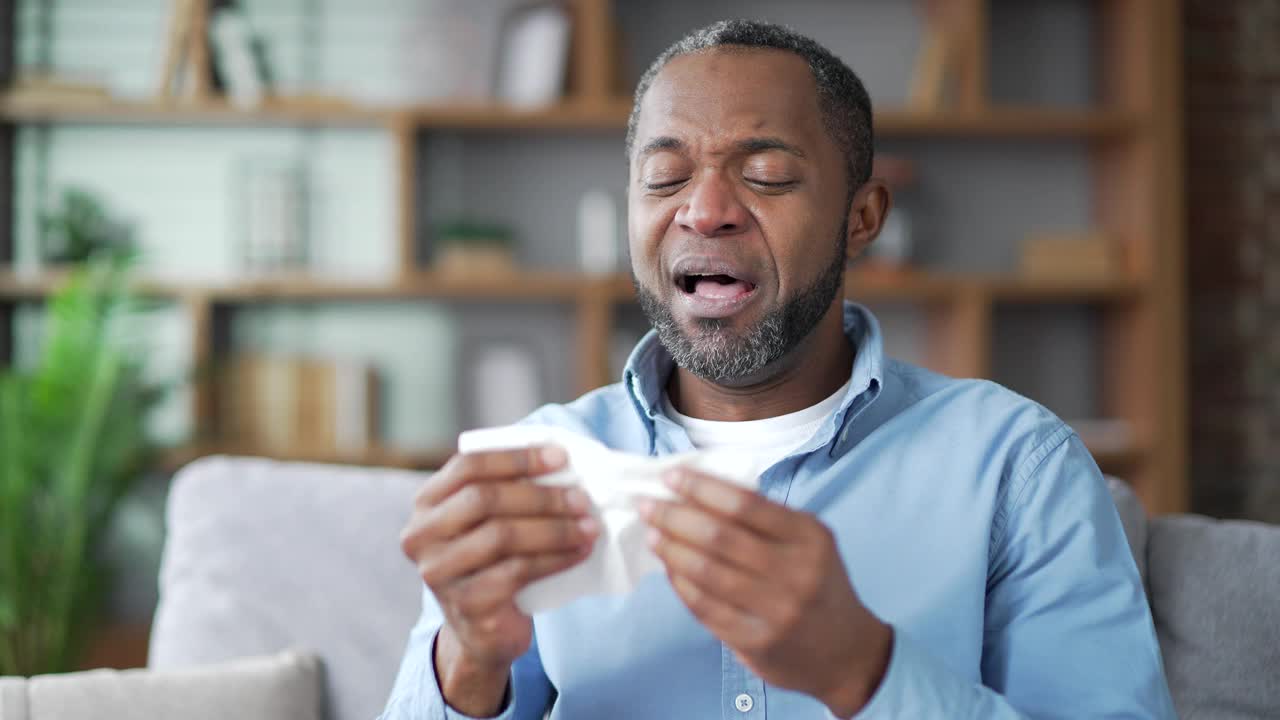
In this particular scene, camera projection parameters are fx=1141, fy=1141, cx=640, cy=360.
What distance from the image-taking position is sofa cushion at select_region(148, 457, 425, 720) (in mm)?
1453

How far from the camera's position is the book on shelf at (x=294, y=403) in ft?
10.3

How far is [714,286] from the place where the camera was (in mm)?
1261

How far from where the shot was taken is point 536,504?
33.6 inches

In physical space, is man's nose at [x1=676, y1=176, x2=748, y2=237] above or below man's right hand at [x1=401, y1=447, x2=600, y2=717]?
above

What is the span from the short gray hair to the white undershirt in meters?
0.27

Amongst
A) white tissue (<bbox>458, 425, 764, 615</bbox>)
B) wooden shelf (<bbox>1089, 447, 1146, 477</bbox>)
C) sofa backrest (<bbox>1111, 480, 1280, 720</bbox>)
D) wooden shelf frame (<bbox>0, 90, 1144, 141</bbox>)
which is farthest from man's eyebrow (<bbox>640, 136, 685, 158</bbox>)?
wooden shelf (<bbox>1089, 447, 1146, 477</bbox>)

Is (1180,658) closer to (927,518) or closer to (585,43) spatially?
(927,518)

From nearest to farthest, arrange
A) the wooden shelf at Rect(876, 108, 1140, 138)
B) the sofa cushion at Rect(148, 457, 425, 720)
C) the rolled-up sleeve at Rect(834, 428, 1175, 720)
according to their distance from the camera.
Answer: the rolled-up sleeve at Rect(834, 428, 1175, 720), the sofa cushion at Rect(148, 457, 425, 720), the wooden shelf at Rect(876, 108, 1140, 138)

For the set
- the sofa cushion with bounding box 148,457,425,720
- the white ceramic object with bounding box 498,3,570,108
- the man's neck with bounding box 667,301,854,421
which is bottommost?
the sofa cushion with bounding box 148,457,425,720

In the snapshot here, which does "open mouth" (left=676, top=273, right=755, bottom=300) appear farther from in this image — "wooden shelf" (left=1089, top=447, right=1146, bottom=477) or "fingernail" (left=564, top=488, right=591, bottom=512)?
"wooden shelf" (left=1089, top=447, right=1146, bottom=477)

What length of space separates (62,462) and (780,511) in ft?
8.09

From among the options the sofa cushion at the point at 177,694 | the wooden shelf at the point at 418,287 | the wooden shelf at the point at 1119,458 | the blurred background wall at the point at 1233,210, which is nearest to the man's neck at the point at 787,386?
the sofa cushion at the point at 177,694

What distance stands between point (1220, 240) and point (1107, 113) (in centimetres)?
57

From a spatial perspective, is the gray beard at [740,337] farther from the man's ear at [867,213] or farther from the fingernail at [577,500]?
the fingernail at [577,500]
